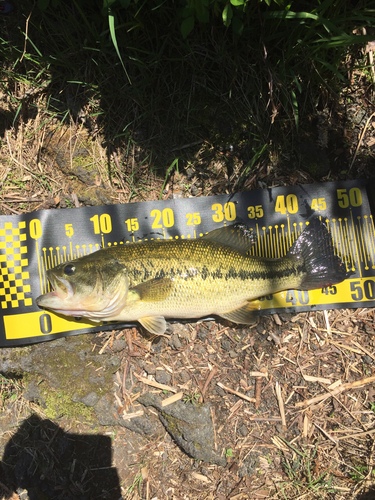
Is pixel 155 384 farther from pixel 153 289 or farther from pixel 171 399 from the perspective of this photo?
pixel 153 289

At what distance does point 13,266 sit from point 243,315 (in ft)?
8.74

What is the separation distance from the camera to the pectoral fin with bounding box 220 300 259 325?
3.45m

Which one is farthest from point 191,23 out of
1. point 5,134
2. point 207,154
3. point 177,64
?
point 5,134

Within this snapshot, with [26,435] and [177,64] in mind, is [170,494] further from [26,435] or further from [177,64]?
[177,64]

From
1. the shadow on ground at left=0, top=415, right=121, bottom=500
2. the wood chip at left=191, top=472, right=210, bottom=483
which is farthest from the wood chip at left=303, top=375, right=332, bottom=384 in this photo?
the shadow on ground at left=0, top=415, right=121, bottom=500

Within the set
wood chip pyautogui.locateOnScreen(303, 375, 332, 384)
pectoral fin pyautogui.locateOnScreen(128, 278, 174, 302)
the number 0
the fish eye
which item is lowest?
wood chip pyautogui.locateOnScreen(303, 375, 332, 384)

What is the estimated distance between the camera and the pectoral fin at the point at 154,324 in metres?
3.37

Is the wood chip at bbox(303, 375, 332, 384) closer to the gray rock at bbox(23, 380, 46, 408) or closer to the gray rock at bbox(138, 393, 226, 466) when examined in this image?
the gray rock at bbox(138, 393, 226, 466)

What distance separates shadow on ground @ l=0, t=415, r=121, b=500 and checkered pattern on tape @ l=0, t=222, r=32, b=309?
54.1 inches

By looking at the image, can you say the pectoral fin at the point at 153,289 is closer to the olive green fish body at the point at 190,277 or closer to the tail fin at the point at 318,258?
the olive green fish body at the point at 190,277

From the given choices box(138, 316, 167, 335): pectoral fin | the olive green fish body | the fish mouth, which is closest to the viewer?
the fish mouth

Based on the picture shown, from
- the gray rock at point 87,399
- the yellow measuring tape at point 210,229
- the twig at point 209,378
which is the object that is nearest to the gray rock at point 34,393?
the gray rock at point 87,399

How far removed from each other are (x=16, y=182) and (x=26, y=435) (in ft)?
9.60

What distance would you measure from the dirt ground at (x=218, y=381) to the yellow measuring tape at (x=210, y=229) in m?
0.16
